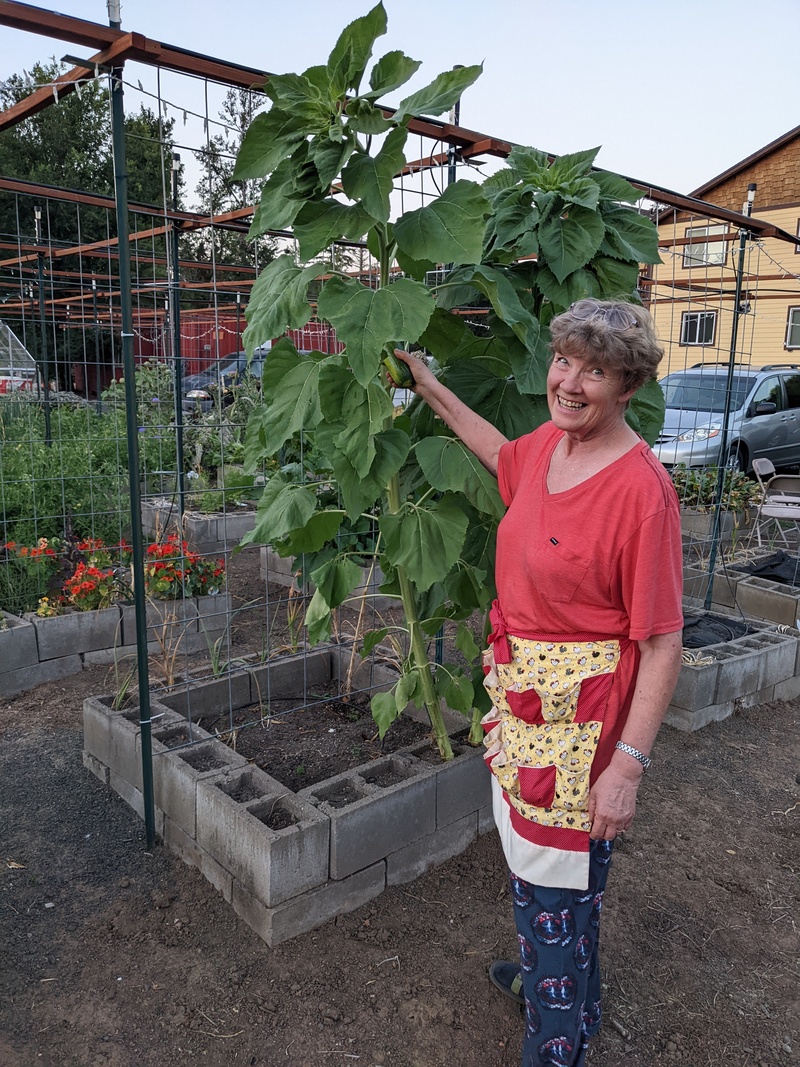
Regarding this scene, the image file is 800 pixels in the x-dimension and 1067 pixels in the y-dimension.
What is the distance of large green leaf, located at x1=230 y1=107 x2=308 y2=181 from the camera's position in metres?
2.26

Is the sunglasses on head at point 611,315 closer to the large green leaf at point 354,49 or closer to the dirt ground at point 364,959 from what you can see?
the large green leaf at point 354,49

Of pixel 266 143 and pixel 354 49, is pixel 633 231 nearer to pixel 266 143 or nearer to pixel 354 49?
pixel 354 49

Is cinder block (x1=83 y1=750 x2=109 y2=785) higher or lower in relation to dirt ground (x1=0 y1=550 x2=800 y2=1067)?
higher

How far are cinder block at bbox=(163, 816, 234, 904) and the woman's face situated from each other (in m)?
1.80

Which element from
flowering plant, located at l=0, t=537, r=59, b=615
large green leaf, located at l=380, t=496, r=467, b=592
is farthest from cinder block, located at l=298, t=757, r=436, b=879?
flowering plant, located at l=0, t=537, r=59, b=615

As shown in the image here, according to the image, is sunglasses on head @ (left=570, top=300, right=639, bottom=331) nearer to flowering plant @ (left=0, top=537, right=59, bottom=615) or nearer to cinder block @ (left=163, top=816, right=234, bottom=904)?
cinder block @ (left=163, top=816, right=234, bottom=904)

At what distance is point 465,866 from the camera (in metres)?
2.95

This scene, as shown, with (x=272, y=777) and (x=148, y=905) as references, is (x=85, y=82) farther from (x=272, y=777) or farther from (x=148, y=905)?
Answer: (x=148, y=905)

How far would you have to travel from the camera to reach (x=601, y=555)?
5.56ft

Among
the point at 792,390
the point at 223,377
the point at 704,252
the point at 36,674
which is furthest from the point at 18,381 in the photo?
the point at 792,390

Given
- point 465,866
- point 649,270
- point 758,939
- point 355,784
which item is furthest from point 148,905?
point 649,270

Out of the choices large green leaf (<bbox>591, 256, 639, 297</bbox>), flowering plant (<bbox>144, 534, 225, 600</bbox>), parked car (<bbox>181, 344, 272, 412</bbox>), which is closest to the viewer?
large green leaf (<bbox>591, 256, 639, 297</bbox>)

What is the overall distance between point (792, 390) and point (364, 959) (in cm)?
1178

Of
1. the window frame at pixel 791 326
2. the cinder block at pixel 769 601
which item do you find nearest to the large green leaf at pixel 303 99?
the cinder block at pixel 769 601
